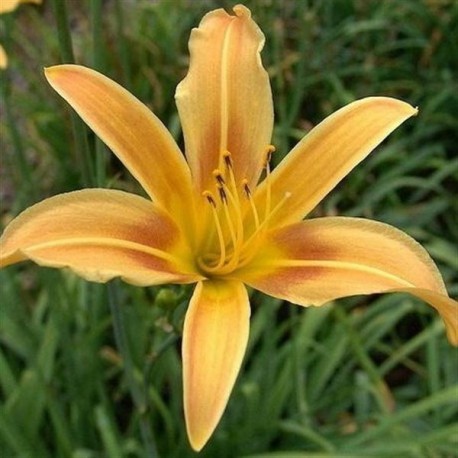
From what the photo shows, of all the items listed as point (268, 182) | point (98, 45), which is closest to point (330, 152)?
point (268, 182)

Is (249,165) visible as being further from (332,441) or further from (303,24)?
(332,441)

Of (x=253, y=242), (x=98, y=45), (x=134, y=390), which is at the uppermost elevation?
(x=98, y=45)

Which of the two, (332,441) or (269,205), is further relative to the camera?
(332,441)

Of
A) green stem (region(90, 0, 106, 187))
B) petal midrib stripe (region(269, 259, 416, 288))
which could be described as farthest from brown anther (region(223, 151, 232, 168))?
green stem (region(90, 0, 106, 187))

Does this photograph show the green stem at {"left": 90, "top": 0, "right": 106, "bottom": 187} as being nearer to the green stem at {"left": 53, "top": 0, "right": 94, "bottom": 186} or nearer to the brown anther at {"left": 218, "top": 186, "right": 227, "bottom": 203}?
the green stem at {"left": 53, "top": 0, "right": 94, "bottom": 186}

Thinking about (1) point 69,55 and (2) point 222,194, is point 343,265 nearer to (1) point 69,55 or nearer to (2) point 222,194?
(2) point 222,194

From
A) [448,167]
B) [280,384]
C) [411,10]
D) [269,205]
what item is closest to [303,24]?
[280,384]

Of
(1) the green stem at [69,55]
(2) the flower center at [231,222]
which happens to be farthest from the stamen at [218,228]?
(1) the green stem at [69,55]
